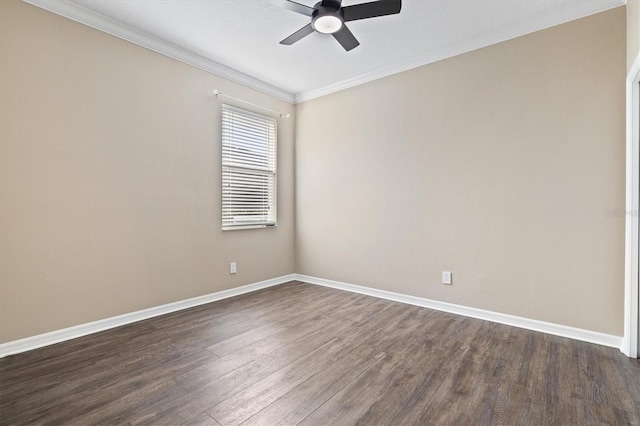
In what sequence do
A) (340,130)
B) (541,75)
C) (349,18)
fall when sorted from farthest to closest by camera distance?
(340,130) < (541,75) < (349,18)

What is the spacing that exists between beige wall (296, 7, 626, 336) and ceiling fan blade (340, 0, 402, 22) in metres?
1.42

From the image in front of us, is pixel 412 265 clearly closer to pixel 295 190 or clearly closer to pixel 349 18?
pixel 295 190

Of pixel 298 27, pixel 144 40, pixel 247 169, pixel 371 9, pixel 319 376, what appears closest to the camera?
pixel 319 376

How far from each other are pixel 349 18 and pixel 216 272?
2.95 m

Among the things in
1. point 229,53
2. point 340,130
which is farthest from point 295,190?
point 229,53

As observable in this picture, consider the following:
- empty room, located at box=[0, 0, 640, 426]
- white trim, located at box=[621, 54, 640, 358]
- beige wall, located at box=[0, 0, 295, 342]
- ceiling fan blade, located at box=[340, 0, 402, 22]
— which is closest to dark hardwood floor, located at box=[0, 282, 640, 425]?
empty room, located at box=[0, 0, 640, 426]

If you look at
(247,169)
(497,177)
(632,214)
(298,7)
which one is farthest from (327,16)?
(632,214)

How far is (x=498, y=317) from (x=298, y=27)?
337cm

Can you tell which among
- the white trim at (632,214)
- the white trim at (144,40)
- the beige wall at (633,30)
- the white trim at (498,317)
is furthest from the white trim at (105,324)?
the beige wall at (633,30)

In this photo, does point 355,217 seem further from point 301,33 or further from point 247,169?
point 301,33

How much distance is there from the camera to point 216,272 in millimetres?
3643

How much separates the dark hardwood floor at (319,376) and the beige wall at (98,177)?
1.36ft

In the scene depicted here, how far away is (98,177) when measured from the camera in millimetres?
2727

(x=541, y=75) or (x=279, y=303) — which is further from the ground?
(x=541, y=75)
